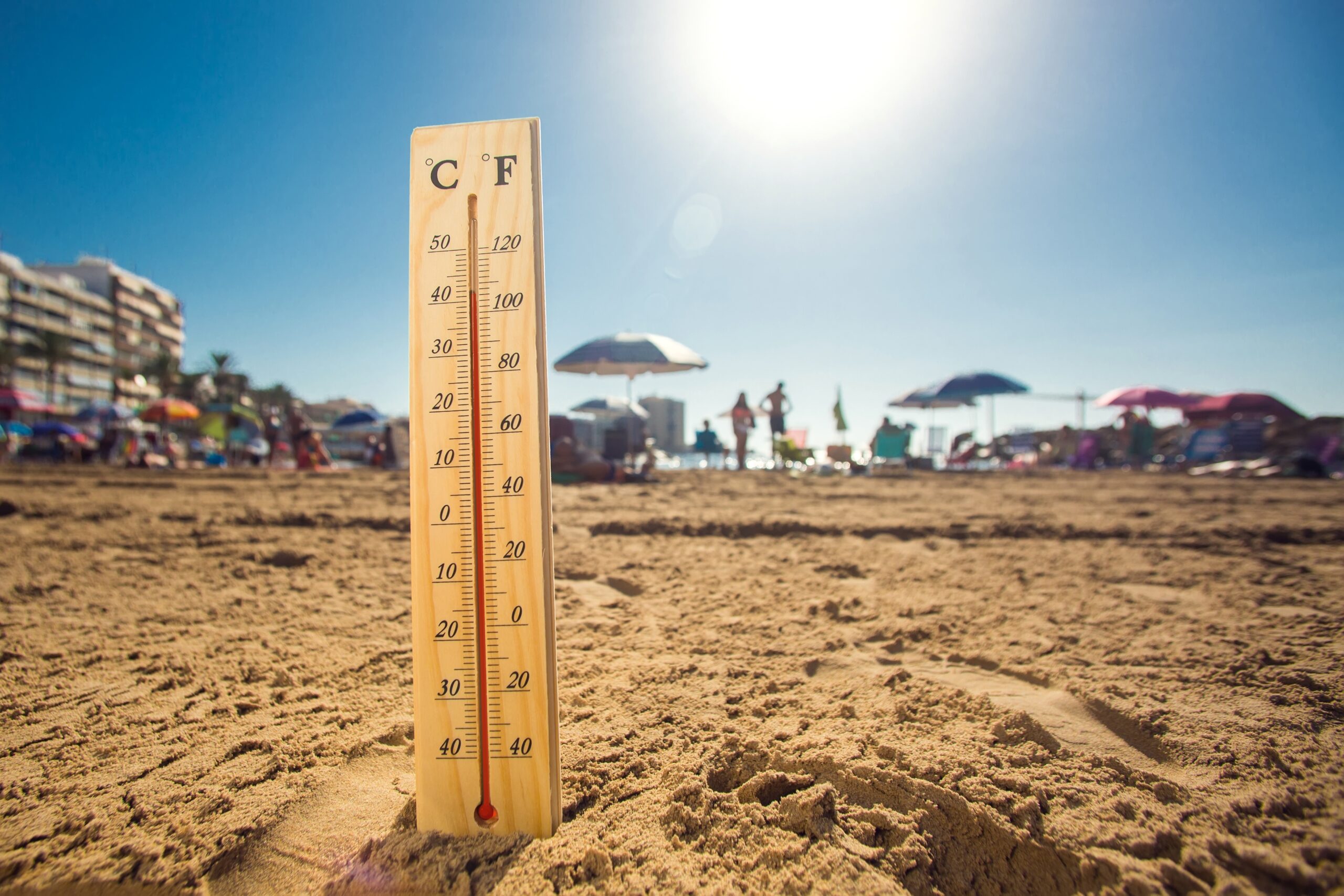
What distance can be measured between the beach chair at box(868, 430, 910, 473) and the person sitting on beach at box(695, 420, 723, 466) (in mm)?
4373

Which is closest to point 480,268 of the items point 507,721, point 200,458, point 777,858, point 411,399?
point 411,399

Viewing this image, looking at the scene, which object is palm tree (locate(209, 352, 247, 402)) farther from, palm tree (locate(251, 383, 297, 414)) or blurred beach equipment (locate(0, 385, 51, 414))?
blurred beach equipment (locate(0, 385, 51, 414))

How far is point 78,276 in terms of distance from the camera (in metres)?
63.3

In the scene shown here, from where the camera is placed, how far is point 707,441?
1555 cm

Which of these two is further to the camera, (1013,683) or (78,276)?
(78,276)

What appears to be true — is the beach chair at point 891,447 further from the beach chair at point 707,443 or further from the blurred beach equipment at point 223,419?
the blurred beach equipment at point 223,419

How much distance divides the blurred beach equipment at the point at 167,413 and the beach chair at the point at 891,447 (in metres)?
22.0

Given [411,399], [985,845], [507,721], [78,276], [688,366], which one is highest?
[78,276]

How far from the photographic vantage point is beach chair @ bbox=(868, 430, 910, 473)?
51.9ft

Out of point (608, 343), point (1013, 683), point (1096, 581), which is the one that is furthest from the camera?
point (608, 343)

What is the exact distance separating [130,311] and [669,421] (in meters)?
64.7

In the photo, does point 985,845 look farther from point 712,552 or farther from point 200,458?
point 200,458

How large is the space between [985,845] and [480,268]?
172 centimetres

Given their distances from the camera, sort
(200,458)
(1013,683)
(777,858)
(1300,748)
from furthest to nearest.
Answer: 1. (200,458)
2. (1013,683)
3. (1300,748)
4. (777,858)
